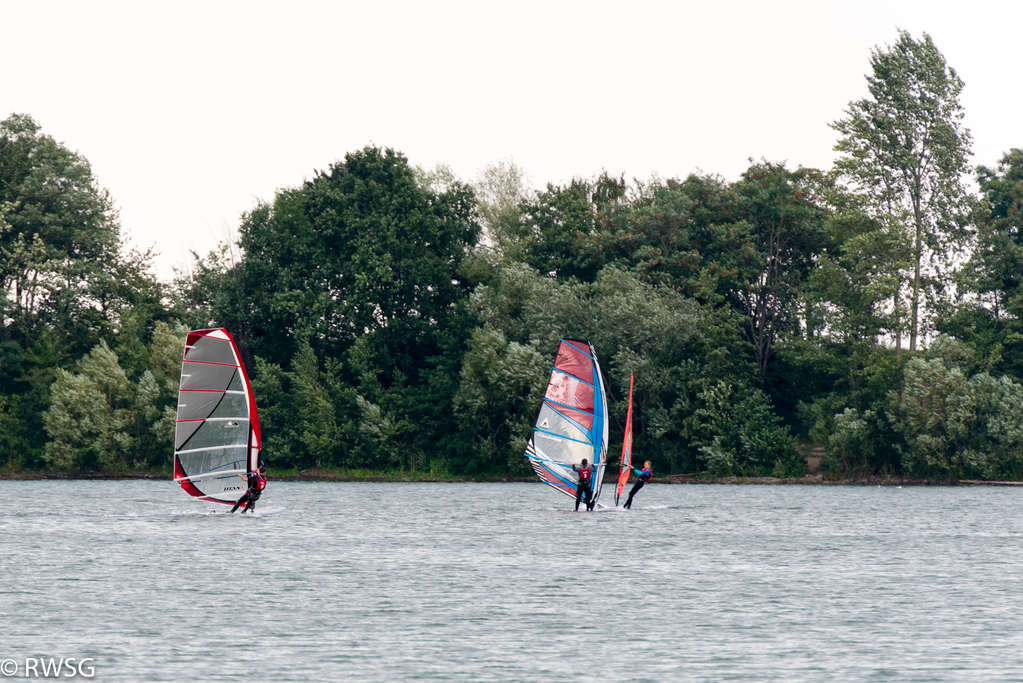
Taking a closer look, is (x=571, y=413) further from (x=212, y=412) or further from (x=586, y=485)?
(x=212, y=412)

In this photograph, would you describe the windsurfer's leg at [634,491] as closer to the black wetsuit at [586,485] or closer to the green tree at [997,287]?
the black wetsuit at [586,485]

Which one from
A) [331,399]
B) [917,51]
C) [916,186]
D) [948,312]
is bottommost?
[331,399]

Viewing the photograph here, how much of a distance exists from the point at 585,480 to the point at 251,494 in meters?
10.9

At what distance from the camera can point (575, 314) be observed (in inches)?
2520

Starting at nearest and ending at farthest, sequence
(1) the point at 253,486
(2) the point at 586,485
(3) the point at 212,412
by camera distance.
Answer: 1. (3) the point at 212,412
2. (1) the point at 253,486
3. (2) the point at 586,485

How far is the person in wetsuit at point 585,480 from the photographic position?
4178 centimetres

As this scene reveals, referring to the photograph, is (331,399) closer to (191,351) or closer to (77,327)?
(77,327)

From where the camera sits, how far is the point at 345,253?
228 feet

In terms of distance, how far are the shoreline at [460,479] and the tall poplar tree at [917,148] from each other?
25.5 feet

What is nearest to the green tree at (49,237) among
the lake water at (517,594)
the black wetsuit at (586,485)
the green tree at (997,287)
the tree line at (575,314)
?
the tree line at (575,314)

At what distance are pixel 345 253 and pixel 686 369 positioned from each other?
19.9m

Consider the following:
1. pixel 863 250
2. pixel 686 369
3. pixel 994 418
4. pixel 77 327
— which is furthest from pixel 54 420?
pixel 994 418

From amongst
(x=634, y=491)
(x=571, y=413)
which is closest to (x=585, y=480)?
(x=634, y=491)

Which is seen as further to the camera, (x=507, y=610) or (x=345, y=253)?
(x=345, y=253)
